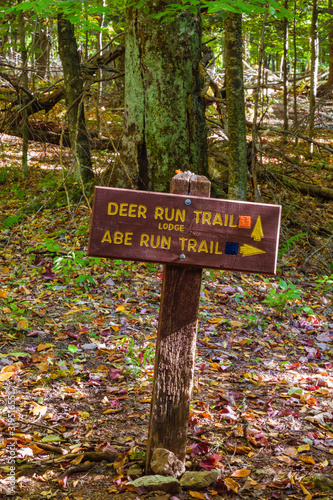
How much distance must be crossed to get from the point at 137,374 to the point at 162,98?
337 centimetres

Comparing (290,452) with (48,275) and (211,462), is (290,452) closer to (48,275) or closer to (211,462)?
(211,462)

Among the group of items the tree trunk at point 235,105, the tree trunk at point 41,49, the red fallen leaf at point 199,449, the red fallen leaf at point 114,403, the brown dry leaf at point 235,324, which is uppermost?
the tree trunk at point 41,49

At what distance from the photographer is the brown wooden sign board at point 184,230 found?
2035 mm

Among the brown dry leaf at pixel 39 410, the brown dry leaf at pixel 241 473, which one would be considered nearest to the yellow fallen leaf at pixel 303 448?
the brown dry leaf at pixel 241 473

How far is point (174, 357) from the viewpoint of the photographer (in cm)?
227

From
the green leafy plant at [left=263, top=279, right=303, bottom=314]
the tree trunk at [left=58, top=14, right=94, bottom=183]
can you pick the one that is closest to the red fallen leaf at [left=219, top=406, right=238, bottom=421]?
the green leafy plant at [left=263, top=279, right=303, bottom=314]

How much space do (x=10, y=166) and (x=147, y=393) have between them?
8.08m

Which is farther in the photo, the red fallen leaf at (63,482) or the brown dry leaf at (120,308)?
the brown dry leaf at (120,308)

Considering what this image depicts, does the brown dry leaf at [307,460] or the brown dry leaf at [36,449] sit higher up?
the brown dry leaf at [307,460]

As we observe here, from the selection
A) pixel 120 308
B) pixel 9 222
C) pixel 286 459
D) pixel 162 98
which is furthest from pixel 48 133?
pixel 286 459

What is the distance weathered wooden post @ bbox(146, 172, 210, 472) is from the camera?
221cm

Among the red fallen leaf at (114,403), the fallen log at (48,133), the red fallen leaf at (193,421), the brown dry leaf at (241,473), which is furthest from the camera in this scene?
the fallen log at (48,133)

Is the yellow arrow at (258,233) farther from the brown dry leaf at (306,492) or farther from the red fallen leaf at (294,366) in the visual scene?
Answer: the red fallen leaf at (294,366)

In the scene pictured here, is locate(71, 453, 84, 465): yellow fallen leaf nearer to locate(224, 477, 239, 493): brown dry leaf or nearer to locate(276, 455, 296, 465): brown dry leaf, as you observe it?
locate(224, 477, 239, 493): brown dry leaf
